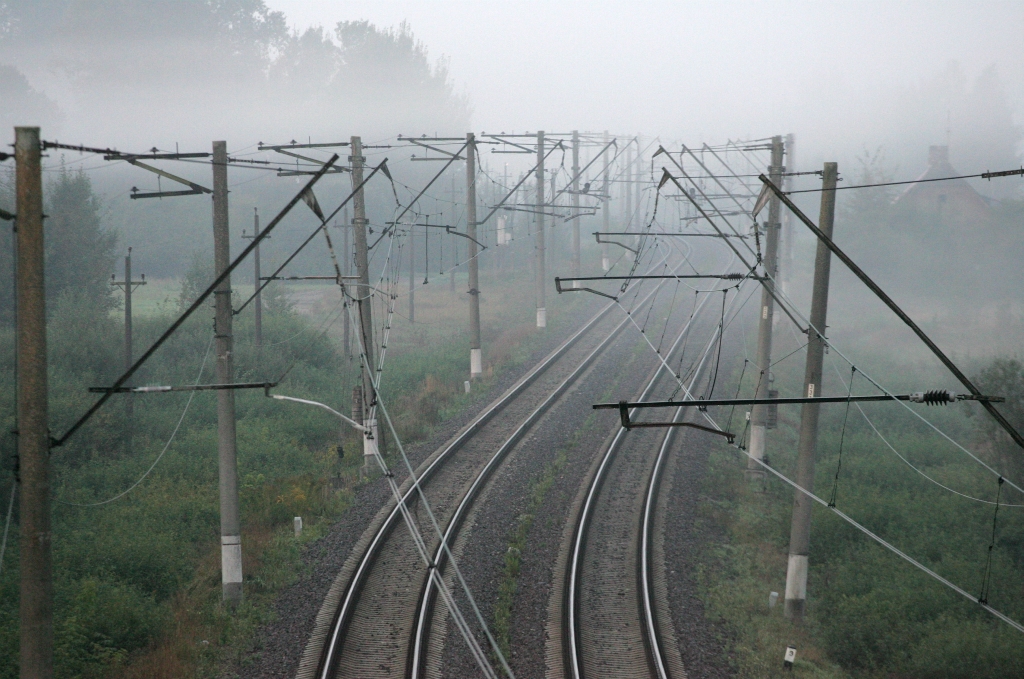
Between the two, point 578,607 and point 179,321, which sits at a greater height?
point 179,321

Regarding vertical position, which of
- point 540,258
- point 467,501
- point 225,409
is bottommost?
point 467,501

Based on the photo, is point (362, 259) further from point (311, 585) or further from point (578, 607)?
point (578, 607)

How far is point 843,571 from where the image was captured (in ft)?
44.9

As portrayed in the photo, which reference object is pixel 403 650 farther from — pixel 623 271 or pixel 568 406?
pixel 623 271

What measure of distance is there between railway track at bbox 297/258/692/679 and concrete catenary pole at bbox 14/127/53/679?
3330mm

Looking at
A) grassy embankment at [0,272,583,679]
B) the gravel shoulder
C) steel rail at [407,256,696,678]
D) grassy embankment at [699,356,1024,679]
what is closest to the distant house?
steel rail at [407,256,696,678]

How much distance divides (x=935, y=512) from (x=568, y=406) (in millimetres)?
10299

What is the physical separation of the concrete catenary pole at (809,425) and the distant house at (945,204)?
36.9 m

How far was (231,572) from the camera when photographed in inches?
486

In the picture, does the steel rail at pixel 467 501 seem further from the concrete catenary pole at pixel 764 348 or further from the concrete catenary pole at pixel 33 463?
the concrete catenary pole at pixel 764 348

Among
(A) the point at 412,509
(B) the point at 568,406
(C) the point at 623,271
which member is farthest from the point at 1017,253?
(A) the point at 412,509

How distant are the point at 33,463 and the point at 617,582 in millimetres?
9502

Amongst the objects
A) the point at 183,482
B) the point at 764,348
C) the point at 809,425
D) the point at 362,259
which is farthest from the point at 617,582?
the point at 183,482

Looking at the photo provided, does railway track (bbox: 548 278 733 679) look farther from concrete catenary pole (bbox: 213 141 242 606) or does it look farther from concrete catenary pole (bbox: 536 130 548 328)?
concrete catenary pole (bbox: 536 130 548 328)
